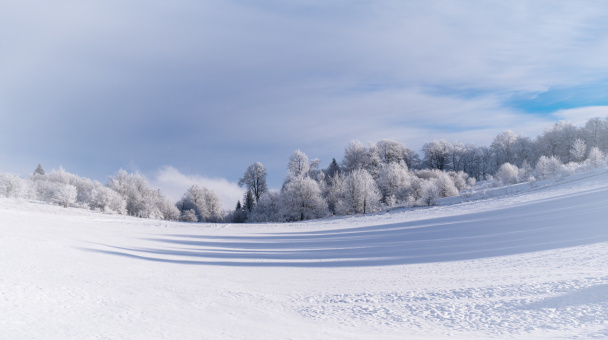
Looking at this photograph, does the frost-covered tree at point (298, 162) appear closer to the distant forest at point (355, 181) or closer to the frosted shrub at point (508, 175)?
the distant forest at point (355, 181)

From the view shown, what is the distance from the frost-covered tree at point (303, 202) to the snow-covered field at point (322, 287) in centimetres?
2867

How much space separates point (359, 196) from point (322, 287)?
34893 millimetres

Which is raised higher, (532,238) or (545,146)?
(545,146)

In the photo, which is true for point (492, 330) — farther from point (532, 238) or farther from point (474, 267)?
point (532, 238)

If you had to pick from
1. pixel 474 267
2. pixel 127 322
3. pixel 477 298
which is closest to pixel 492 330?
pixel 477 298

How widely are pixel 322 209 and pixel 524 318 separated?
135 feet

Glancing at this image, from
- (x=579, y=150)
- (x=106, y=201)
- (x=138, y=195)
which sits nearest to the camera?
(x=106, y=201)

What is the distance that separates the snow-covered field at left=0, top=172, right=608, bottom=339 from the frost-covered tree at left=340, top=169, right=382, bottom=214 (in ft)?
84.4

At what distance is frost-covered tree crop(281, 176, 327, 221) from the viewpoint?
48.0 meters

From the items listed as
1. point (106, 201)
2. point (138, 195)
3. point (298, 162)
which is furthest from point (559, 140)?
point (106, 201)

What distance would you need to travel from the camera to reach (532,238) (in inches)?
600

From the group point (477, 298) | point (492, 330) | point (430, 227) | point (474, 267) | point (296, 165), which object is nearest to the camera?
point (492, 330)

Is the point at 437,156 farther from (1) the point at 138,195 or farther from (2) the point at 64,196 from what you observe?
(2) the point at 64,196

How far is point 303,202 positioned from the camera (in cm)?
4812
